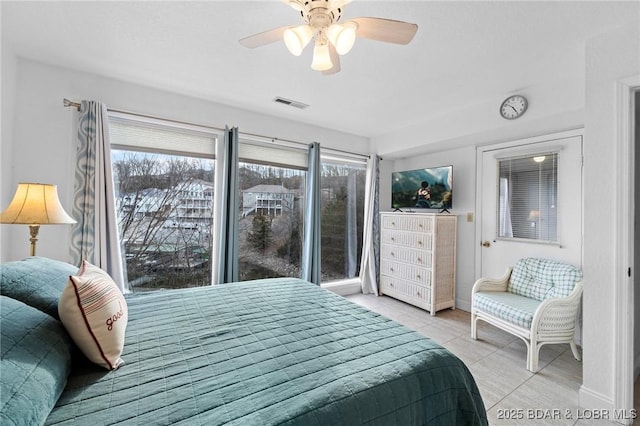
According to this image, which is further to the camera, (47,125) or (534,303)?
(534,303)

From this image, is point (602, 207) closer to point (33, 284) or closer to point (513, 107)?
point (513, 107)

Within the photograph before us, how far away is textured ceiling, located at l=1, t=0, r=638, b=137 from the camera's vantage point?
5.53 feet

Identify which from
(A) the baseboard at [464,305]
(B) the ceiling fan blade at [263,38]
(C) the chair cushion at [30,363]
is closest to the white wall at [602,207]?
(A) the baseboard at [464,305]

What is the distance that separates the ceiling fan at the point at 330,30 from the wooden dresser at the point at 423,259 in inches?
99.6

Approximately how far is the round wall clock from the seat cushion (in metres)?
1.77

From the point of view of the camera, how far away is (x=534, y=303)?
8.79 ft

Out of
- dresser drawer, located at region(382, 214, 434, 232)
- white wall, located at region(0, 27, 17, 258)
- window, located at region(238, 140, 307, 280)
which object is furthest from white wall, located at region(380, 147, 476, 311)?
white wall, located at region(0, 27, 17, 258)

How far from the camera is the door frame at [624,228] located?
1739 mm

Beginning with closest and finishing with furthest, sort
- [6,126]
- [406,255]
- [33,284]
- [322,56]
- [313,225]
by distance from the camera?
[33,284]
[322,56]
[6,126]
[313,225]
[406,255]

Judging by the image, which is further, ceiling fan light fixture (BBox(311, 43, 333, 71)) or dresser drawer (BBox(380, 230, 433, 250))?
dresser drawer (BBox(380, 230, 433, 250))

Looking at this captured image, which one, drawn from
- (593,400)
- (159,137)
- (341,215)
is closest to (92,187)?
(159,137)

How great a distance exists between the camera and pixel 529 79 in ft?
8.07

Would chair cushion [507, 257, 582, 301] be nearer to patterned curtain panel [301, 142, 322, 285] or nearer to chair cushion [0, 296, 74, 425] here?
patterned curtain panel [301, 142, 322, 285]

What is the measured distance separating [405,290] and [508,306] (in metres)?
1.43
